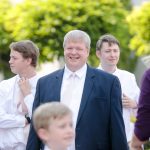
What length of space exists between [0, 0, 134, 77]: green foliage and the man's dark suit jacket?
363 inches

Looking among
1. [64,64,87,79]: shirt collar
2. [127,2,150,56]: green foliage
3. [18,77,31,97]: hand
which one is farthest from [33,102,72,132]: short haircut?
[127,2,150,56]: green foliage

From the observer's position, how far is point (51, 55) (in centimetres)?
1594

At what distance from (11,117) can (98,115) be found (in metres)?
1.14

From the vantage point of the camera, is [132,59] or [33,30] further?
[132,59]

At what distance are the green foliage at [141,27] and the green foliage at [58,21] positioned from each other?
110cm

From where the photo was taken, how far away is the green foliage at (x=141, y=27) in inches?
675

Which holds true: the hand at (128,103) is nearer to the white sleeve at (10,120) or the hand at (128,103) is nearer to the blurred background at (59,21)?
the white sleeve at (10,120)

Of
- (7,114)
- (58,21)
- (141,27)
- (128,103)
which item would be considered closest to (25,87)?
(7,114)

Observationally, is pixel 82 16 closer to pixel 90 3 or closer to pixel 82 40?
pixel 90 3

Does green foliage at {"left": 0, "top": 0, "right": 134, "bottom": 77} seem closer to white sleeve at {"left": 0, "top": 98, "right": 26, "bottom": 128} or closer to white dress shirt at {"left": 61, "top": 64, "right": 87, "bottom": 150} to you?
white sleeve at {"left": 0, "top": 98, "right": 26, "bottom": 128}

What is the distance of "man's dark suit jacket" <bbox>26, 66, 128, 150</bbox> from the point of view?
6.14m

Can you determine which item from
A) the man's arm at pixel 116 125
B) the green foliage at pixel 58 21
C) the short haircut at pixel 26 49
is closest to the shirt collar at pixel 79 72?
the man's arm at pixel 116 125

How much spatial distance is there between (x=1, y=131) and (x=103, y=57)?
148 centimetres

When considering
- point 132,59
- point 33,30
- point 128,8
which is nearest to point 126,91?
point 33,30
